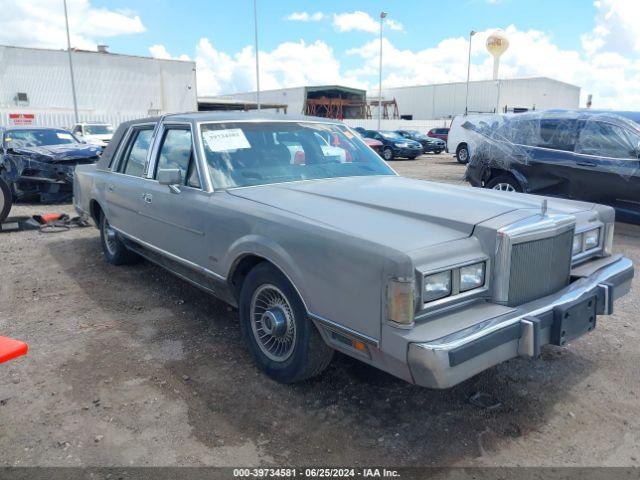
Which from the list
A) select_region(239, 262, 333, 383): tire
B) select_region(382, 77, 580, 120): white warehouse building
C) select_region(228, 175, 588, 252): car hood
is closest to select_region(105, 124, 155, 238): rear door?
select_region(228, 175, 588, 252): car hood

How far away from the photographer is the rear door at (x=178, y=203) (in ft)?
12.4

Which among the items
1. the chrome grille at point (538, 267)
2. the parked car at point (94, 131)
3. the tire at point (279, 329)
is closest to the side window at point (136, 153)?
the tire at point (279, 329)

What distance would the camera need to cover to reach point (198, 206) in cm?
373

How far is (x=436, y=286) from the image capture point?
8.11 feet

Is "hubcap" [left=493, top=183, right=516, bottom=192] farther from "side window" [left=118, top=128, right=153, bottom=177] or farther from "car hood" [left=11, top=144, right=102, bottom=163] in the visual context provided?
"car hood" [left=11, top=144, right=102, bottom=163]

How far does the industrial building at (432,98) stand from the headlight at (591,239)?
4758cm

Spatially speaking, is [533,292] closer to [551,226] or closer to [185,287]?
[551,226]

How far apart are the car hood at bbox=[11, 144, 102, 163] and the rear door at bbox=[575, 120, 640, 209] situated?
8.94 m

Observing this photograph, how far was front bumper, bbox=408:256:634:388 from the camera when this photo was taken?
226 cm

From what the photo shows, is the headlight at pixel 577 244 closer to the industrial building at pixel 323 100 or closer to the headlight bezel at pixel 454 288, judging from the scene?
the headlight bezel at pixel 454 288

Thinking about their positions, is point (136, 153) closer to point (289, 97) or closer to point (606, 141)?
point (606, 141)

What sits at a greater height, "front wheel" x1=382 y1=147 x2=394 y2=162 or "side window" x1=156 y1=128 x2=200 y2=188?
"side window" x1=156 y1=128 x2=200 y2=188

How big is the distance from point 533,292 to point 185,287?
11.6 ft

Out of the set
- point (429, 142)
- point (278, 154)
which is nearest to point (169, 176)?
point (278, 154)
